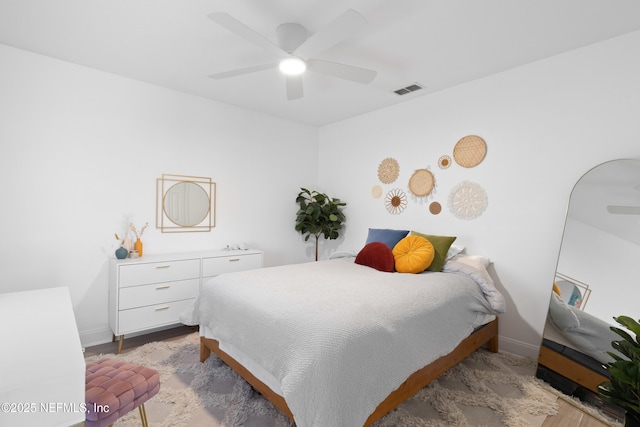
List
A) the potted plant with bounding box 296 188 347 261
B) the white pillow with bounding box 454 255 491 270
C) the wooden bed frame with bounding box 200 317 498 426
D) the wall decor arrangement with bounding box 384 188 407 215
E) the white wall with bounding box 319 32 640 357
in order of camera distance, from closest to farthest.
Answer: the wooden bed frame with bounding box 200 317 498 426 → the white wall with bounding box 319 32 640 357 → the white pillow with bounding box 454 255 491 270 → the wall decor arrangement with bounding box 384 188 407 215 → the potted plant with bounding box 296 188 347 261

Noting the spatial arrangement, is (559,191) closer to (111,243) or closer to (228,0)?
(228,0)

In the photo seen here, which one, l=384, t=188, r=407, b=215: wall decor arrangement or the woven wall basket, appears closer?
the woven wall basket

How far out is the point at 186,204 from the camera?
3406 millimetres

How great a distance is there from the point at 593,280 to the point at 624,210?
0.54 metres

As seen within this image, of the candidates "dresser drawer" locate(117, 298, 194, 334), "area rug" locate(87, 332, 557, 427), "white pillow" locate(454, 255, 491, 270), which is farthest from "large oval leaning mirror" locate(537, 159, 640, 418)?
"dresser drawer" locate(117, 298, 194, 334)

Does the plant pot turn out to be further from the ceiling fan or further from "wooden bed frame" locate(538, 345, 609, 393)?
the ceiling fan

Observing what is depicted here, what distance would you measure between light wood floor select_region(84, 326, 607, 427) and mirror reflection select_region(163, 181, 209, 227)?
1164mm

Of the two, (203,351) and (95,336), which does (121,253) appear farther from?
(203,351)

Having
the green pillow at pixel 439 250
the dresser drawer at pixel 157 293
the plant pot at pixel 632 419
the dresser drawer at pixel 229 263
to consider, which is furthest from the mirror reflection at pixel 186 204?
the plant pot at pixel 632 419

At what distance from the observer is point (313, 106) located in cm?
376

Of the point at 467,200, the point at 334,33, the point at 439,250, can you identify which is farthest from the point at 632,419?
the point at 334,33

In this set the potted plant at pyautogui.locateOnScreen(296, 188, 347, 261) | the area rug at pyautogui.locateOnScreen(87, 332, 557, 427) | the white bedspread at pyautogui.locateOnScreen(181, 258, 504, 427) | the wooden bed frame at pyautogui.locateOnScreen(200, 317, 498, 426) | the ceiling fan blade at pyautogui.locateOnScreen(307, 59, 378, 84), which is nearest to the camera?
the white bedspread at pyautogui.locateOnScreen(181, 258, 504, 427)

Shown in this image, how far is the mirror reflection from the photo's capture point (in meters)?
3.31

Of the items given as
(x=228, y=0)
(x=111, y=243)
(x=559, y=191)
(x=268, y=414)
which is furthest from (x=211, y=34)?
(x=559, y=191)
